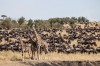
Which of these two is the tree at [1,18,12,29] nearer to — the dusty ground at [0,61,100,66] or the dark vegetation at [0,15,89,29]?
the dark vegetation at [0,15,89,29]

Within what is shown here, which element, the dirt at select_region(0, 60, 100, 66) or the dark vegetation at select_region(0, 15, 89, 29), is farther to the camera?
the dark vegetation at select_region(0, 15, 89, 29)

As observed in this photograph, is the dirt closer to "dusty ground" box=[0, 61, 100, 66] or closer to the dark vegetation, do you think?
"dusty ground" box=[0, 61, 100, 66]

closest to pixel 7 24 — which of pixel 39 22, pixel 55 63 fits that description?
pixel 39 22

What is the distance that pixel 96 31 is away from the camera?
70.6 metres

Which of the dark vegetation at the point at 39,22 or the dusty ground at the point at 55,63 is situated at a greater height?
the dark vegetation at the point at 39,22

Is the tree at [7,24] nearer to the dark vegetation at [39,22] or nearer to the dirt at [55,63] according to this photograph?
the dark vegetation at [39,22]

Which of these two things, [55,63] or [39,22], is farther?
[39,22]

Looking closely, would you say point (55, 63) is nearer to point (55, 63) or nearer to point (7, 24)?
point (55, 63)

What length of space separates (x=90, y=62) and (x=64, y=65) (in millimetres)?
2025

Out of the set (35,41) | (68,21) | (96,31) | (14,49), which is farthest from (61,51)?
(68,21)

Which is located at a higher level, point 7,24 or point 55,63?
Result: point 7,24

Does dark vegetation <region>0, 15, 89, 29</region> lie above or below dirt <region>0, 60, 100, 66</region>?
above

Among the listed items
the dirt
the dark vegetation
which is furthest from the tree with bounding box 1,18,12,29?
the dirt

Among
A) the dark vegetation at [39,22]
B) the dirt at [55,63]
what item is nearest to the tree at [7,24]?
the dark vegetation at [39,22]
